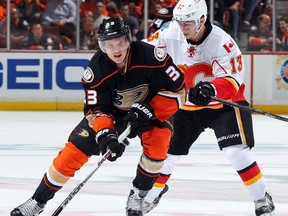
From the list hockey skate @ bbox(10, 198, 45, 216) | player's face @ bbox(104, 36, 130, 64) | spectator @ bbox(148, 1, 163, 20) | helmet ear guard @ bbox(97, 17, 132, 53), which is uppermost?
helmet ear guard @ bbox(97, 17, 132, 53)

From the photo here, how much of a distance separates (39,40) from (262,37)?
2.45 metres

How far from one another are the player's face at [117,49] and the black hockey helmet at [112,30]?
0.06 feet

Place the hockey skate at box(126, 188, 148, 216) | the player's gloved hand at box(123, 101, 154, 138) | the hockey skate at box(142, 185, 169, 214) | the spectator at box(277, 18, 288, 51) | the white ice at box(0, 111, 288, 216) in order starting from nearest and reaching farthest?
the player's gloved hand at box(123, 101, 154, 138) → the hockey skate at box(126, 188, 148, 216) → the hockey skate at box(142, 185, 169, 214) → the white ice at box(0, 111, 288, 216) → the spectator at box(277, 18, 288, 51)

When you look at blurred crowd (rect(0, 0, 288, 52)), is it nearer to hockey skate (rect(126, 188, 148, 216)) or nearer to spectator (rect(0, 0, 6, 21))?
spectator (rect(0, 0, 6, 21))

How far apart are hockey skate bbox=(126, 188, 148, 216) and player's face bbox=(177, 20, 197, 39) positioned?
773 mm

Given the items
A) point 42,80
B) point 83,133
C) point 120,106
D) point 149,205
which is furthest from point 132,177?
point 42,80

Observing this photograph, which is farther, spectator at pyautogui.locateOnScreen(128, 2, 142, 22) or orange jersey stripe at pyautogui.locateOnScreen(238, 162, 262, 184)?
spectator at pyautogui.locateOnScreen(128, 2, 142, 22)

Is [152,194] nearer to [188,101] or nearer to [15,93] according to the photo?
[188,101]

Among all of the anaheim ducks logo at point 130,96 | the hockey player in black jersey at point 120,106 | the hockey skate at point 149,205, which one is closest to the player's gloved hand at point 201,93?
the hockey player in black jersey at point 120,106

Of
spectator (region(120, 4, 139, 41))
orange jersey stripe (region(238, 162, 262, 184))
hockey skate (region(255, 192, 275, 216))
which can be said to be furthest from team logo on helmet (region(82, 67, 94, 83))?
spectator (region(120, 4, 139, 41))

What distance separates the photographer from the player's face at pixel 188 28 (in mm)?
4855

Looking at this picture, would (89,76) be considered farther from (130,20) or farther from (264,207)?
(130,20)

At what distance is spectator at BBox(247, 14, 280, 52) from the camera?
37.2 feet

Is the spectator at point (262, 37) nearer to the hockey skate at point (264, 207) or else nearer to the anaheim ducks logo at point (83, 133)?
the hockey skate at point (264, 207)
